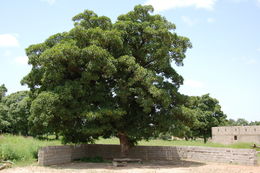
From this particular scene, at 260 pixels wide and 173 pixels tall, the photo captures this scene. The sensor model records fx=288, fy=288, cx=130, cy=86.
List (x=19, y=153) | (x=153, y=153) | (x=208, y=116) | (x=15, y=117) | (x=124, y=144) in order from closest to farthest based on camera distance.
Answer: (x=19, y=153), (x=124, y=144), (x=153, y=153), (x=15, y=117), (x=208, y=116)

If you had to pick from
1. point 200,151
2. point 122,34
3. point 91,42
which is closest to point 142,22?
point 122,34

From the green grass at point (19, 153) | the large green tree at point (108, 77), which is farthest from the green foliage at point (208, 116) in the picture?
the green grass at point (19, 153)

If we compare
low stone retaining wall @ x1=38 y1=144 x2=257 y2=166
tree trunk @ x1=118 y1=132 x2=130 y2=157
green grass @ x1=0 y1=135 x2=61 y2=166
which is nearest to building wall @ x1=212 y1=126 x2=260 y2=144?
low stone retaining wall @ x1=38 y1=144 x2=257 y2=166

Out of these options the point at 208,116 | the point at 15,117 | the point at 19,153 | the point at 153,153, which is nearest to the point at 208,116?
the point at 208,116

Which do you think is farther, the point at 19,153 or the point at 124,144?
the point at 124,144

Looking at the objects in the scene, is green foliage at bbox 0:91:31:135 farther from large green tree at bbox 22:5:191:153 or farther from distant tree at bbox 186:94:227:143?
distant tree at bbox 186:94:227:143

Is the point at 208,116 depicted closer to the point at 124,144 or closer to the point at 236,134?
the point at 236,134

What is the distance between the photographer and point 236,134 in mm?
34188

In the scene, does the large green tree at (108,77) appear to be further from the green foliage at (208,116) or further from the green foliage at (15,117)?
the green foliage at (208,116)

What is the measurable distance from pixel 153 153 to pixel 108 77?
20.6 ft

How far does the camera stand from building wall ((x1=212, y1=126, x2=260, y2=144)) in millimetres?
32594

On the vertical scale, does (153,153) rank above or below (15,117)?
below

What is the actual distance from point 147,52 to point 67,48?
186 inches

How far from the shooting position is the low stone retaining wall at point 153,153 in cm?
1490
